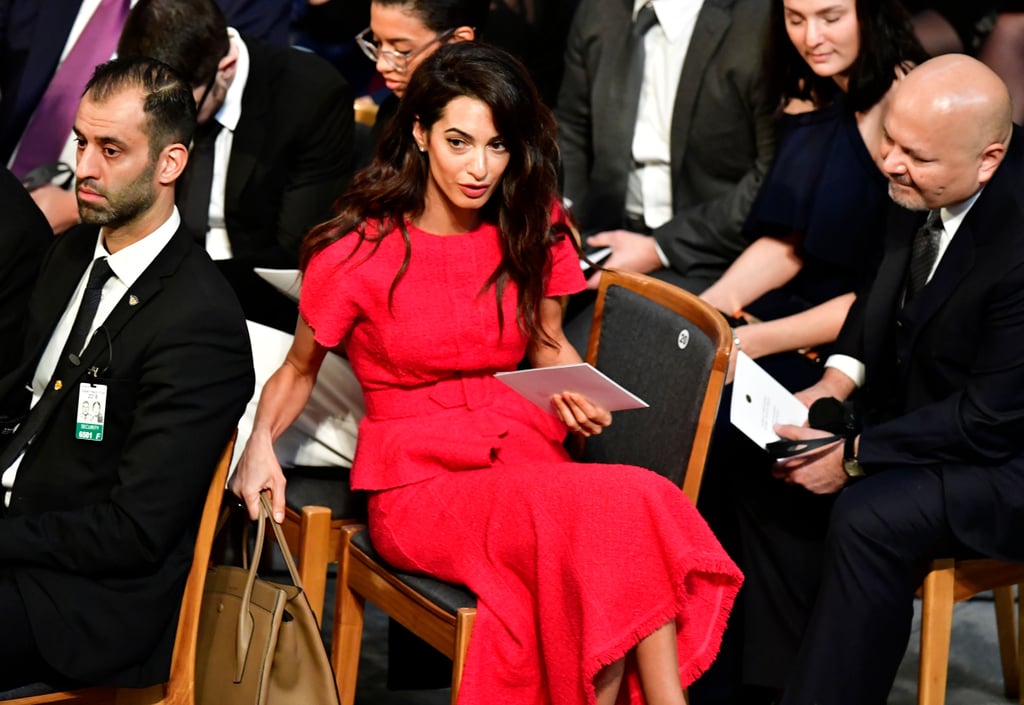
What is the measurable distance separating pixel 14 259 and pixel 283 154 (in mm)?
1163

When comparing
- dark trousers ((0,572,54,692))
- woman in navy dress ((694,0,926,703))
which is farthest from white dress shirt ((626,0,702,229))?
dark trousers ((0,572,54,692))

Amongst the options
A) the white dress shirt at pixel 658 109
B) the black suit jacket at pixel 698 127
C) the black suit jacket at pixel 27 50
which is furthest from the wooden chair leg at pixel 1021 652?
the black suit jacket at pixel 27 50

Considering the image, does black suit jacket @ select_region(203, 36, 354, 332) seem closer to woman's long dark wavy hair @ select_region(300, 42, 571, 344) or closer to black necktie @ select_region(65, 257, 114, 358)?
woman's long dark wavy hair @ select_region(300, 42, 571, 344)

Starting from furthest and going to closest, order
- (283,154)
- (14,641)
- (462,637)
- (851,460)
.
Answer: (283,154) < (851,460) < (462,637) < (14,641)

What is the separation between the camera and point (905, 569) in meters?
2.93

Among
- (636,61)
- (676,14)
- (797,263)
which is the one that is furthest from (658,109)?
(797,263)

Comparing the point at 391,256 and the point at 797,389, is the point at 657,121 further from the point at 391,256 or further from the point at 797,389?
the point at 391,256

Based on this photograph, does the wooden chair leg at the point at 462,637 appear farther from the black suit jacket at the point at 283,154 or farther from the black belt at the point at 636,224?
the black belt at the point at 636,224

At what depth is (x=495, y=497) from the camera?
2809 millimetres

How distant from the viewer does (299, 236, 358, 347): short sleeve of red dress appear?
2.97 metres

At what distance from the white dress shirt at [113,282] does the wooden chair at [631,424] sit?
73 cm

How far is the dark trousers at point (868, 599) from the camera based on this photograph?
291cm

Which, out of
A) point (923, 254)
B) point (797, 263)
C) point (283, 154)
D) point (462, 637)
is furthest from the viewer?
point (283, 154)

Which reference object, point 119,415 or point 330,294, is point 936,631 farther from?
point 119,415
